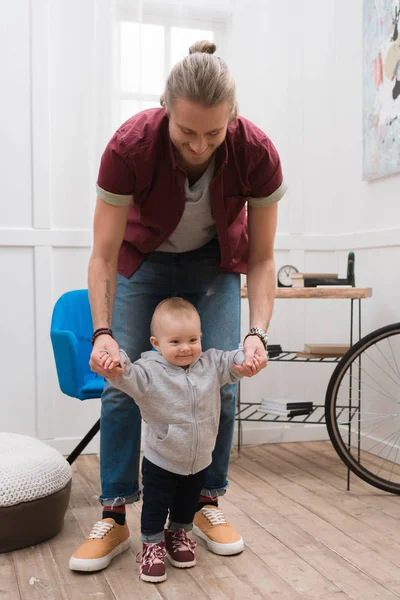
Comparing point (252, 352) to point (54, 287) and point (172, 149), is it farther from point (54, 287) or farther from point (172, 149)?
point (54, 287)

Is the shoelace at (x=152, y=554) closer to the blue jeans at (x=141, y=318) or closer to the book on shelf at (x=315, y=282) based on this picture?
the blue jeans at (x=141, y=318)

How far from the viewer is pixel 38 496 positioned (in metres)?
1.93

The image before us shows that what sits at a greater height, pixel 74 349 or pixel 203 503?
pixel 74 349

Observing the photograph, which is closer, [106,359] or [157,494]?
[106,359]

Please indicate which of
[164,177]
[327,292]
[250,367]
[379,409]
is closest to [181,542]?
[250,367]

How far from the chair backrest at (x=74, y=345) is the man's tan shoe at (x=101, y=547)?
24.0 inches

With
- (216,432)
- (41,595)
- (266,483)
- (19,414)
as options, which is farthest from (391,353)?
(41,595)

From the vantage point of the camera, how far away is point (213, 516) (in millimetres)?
1928

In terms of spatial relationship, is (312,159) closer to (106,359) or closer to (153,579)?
(106,359)

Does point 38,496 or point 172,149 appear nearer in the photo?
point 172,149

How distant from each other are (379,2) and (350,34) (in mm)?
288

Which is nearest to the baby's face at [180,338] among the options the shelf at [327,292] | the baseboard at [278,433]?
the shelf at [327,292]

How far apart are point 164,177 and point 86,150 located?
4.59ft

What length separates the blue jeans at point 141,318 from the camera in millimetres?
1790
